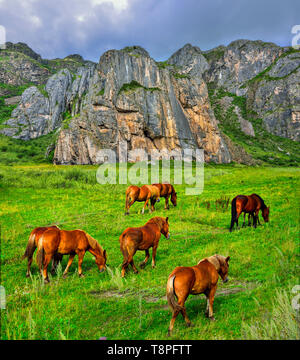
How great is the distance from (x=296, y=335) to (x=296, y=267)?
4.69 m

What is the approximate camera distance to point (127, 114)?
92500 mm

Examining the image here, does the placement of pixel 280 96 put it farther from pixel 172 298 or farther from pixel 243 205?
pixel 172 298

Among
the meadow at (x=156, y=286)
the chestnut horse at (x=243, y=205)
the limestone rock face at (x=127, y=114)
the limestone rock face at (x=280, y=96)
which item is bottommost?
the meadow at (x=156, y=286)

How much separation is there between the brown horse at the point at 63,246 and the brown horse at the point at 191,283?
458 cm

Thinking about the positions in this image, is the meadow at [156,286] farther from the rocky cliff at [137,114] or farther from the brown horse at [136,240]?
the rocky cliff at [137,114]

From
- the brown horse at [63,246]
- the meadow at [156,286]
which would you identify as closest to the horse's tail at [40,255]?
the brown horse at [63,246]

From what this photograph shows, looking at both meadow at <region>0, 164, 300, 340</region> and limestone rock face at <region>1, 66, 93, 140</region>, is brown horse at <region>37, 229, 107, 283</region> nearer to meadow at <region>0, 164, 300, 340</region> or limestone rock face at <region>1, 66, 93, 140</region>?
meadow at <region>0, 164, 300, 340</region>

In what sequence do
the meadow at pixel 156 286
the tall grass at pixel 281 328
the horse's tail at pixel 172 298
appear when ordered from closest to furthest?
the tall grass at pixel 281 328, the horse's tail at pixel 172 298, the meadow at pixel 156 286

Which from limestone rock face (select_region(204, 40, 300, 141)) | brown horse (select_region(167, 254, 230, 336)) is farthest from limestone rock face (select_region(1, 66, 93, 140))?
brown horse (select_region(167, 254, 230, 336))

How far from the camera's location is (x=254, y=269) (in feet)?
25.7

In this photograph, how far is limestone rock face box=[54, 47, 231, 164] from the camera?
297 ft

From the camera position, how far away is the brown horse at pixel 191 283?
4395 mm

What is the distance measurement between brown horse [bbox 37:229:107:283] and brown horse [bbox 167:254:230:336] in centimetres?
458
